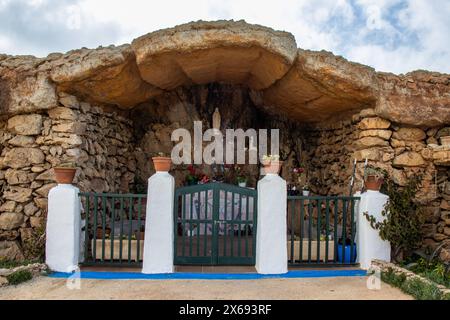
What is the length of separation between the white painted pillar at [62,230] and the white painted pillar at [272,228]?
9.35ft

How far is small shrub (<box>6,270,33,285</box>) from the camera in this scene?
4918mm

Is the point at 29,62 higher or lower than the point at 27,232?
higher

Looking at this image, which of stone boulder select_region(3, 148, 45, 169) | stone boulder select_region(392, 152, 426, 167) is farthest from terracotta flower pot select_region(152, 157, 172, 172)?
stone boulder select_region(392, 152, 426, 167)

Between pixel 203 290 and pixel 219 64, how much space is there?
4390mm

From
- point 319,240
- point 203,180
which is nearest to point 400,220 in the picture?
point 319,240

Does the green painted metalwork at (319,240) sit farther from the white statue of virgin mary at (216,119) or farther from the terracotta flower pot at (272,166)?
the white statue of virgin mary at (216,119)

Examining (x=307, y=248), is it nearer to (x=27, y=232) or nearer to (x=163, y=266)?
(x=163, y=266)

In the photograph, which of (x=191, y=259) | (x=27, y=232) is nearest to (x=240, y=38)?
(x=191, y=259)

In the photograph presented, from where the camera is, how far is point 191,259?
5836 mm

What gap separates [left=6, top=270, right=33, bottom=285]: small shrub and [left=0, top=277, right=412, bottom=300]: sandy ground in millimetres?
99

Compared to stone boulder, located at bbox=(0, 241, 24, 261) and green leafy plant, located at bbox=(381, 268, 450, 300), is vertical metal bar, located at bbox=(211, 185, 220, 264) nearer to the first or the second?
green leafy plant, located at bbox=(381, 268, 450, 300)

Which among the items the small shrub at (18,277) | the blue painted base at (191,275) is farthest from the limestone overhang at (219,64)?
the blue painted base at (191,275)

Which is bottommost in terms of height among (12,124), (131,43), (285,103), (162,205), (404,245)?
(404,245)

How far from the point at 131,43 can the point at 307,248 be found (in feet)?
15.4
